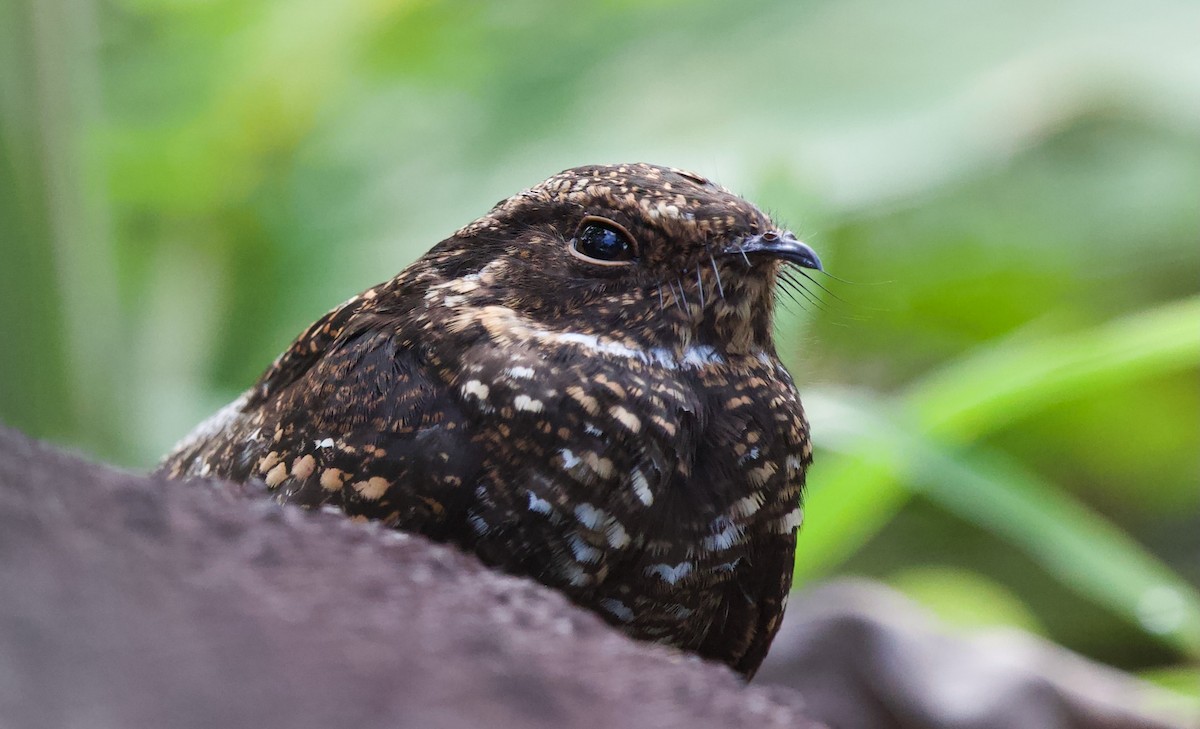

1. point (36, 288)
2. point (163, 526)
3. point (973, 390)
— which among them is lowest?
point (163, 526)

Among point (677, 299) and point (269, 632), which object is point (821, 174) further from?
point (269, 632)

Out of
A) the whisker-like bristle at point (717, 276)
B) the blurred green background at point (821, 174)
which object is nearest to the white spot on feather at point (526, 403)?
the whisker-like bristle at point (717, 276)

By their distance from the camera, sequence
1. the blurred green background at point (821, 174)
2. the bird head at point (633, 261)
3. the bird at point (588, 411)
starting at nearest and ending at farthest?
1. the bird at point (588, 411)
2. the bird head at point (633, 261)
3. the blurred green background at point (821, 174)

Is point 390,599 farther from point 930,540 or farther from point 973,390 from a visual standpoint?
point 930,540

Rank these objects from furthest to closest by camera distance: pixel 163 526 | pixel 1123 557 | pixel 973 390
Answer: pixel 1123 557, pixel 973 390, pixel 163 526

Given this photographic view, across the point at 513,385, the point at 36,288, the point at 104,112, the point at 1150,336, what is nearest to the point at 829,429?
the point at 1150,336

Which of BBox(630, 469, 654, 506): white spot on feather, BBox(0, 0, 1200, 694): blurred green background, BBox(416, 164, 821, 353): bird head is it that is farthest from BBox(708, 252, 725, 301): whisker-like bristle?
BBox(0, 0, 1200, 694): blurred green background

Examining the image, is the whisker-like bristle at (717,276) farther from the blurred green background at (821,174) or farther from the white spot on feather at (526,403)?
the blurred green background at (821,174)
